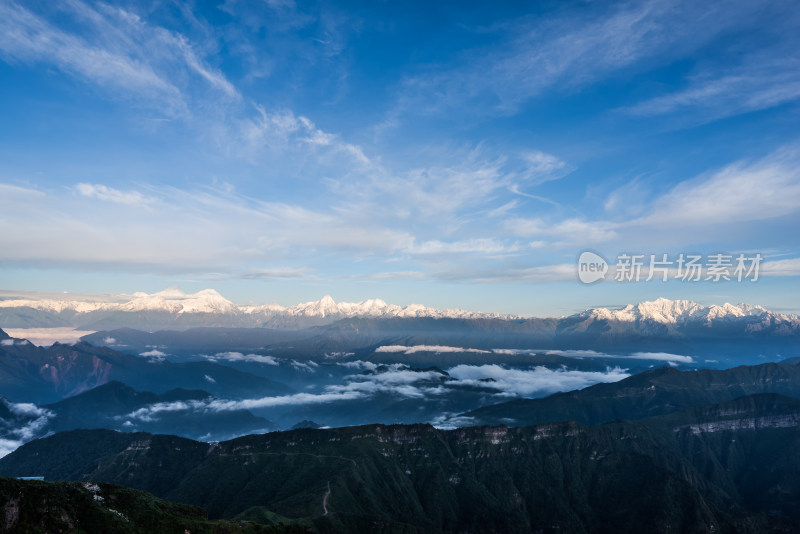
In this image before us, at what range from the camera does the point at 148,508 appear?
149 m

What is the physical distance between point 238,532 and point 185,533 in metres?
19.6

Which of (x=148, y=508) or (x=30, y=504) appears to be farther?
(x=148, y=508)

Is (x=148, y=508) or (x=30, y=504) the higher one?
(x=30, y=504)

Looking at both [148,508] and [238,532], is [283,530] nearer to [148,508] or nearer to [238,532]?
[238,532]

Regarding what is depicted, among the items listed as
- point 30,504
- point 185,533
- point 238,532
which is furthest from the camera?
point 238,532

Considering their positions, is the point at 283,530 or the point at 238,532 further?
the point at 283,530

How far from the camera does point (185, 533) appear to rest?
148375 mm

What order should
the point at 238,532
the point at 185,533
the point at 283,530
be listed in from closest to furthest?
A: the point at 185,533 < the point at 238,532 < the point at 283,530

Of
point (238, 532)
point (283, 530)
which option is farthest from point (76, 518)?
point (283, 530)

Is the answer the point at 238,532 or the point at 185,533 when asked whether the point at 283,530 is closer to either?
the point at 238,532

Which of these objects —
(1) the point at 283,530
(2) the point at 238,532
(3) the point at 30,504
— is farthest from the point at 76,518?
(1) the point at 283,530

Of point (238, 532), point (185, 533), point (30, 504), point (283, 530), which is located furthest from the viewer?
point (283, 530)

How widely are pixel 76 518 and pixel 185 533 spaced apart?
108 ft

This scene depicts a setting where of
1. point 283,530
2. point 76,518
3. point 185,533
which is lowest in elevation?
point 283,530
